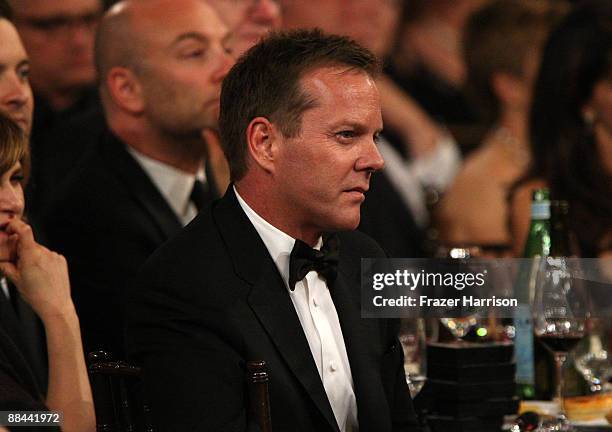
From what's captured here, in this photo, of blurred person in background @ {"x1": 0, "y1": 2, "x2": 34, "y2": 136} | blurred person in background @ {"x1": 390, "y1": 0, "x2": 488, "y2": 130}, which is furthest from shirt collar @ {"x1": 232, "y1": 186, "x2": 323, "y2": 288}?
blurred person in background @ {"x1": 390, "y1": 0, "x2": 488, "y2": 130}

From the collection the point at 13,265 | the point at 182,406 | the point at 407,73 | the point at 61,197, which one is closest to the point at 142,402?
the point at 182,406

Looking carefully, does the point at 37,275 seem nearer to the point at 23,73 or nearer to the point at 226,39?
the point at 23,73

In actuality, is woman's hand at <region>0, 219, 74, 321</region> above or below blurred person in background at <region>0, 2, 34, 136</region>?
below

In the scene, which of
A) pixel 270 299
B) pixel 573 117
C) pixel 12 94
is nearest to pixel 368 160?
pixel 270 299

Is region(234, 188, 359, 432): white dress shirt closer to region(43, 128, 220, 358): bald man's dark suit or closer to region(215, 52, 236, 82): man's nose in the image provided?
region(43, 128, 220, 358): bald man's dark suit

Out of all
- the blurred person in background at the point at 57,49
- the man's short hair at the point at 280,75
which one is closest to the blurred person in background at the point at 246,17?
the blurred person in background at the point at 57,49

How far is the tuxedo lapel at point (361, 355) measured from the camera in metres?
2.21

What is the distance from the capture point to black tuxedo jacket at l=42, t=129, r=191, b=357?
3080mm

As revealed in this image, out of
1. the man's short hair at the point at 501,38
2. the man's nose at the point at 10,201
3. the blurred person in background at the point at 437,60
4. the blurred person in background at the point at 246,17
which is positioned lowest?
the man's nose at the point at 10,201

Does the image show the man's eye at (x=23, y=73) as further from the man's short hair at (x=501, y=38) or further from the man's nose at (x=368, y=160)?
the man's short hair at (x=501, y=38)

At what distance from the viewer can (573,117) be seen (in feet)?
13.4

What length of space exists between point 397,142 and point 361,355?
12.2 feet

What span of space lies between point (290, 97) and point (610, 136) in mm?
2210

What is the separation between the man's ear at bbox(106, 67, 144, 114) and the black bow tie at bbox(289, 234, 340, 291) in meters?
1.21
